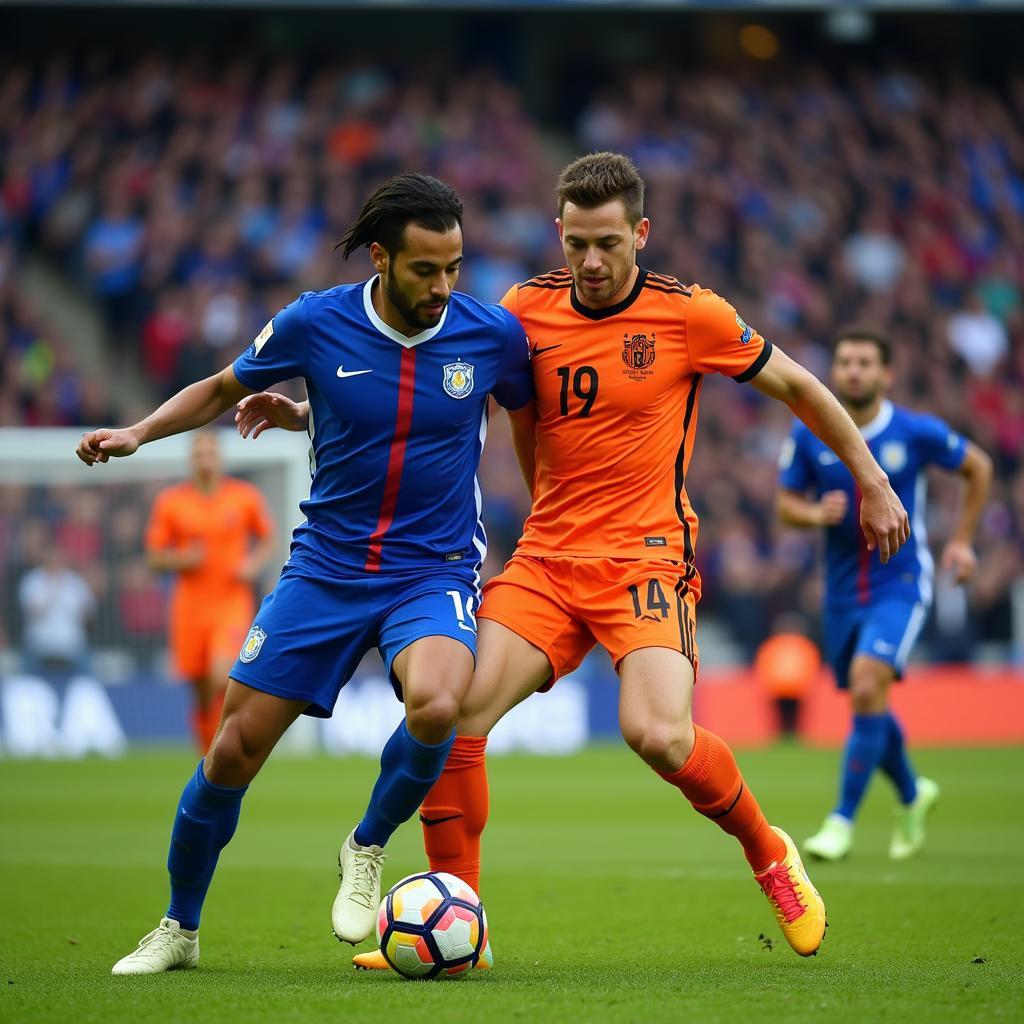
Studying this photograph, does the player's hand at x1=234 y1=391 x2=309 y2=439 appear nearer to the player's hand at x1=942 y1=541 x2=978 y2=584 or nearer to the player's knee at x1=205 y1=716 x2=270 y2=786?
the player's knee at x1=205 y1=716 x2=270 y2=786

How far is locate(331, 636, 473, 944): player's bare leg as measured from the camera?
17.6ft

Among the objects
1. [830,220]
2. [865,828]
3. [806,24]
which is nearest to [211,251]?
[830,220]

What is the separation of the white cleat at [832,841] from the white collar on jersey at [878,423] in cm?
208

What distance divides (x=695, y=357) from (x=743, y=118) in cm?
2060

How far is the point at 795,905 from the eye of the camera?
5.75 metres

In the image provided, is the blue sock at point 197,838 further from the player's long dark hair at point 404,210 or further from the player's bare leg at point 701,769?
the player's long dark hair at point 404,210

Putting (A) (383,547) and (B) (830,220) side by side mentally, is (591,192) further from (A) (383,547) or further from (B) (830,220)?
(B) (830,220)

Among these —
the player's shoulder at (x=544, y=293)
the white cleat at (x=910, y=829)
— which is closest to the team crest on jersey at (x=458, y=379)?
the player's shoulder at (x=544, y=293)

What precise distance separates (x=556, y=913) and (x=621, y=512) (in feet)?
6.60

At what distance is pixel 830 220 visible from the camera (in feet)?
79.9

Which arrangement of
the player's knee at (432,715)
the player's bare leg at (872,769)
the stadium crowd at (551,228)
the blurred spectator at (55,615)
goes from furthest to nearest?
the stadium crowd at (551,228) < the blurred spectator at (55,615) < the player's bare leg at (872,769) < the player's knee at (432,715)

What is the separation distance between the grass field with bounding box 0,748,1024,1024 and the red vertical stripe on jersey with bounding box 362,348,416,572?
1348 mm

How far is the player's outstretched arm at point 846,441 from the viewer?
5730 mm

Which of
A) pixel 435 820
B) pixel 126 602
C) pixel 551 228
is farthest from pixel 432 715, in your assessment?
pixel 551 228
